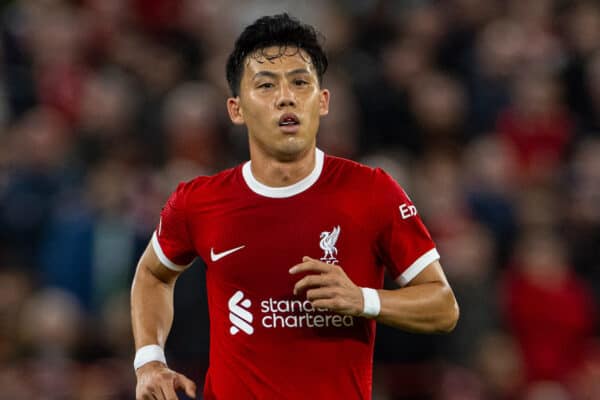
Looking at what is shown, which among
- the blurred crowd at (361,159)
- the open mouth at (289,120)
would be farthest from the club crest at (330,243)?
the blurred crowd at (361,159)

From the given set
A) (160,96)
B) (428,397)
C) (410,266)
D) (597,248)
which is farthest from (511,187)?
(410,266)

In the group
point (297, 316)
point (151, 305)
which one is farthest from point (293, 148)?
point (151, 305)

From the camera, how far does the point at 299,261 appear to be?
4648 millimetres

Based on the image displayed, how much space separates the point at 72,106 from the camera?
10.6 m

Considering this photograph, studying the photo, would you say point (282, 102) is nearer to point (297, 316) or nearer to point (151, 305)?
point (297, 316)

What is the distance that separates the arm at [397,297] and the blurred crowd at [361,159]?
2987 millimetres

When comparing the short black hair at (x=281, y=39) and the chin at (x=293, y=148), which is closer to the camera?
the chin at (x=293, y=148)

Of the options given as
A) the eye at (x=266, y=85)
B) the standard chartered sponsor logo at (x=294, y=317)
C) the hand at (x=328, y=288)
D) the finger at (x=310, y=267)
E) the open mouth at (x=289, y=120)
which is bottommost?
the standard chartered sponsor logo at (x=294, y=317)

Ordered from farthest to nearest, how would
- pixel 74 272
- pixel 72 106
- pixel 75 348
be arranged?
pixel 72 106, pixel 74 272, pixel 75 348

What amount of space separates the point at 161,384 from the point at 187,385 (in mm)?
135

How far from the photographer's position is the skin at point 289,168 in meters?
4.50

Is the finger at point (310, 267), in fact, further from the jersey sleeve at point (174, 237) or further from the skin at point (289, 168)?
the jersey sleeve at point (174, 237)

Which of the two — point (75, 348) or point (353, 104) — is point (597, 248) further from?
point (75, 348)

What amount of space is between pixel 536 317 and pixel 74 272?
354 centimetres
